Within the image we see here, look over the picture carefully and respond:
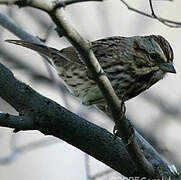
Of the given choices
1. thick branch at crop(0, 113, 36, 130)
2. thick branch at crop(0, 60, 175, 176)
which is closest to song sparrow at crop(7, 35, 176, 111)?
thick branch at crop(0, 60, 175, 176)

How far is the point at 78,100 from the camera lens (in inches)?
189

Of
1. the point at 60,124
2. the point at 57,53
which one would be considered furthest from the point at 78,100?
the point at 60,124

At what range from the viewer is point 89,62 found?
8.34 ft

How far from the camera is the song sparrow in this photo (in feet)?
13.5

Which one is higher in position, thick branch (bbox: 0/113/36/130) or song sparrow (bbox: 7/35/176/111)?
thick branch (bbox: 0/113/36/130)

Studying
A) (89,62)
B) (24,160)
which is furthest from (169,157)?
(24,160)

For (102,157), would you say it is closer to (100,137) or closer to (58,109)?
(100,137)

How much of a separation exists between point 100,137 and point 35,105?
0.43 m

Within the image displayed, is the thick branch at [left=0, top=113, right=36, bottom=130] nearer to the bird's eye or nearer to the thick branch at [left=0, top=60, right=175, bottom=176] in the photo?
the thick branch at [left=0, top=60, right=175, bottom=176]

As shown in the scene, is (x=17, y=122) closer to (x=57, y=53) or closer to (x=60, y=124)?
(x=60, y=124)

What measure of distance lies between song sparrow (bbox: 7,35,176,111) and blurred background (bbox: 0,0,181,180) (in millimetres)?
187

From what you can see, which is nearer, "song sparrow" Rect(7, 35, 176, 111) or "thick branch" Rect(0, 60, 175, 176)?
"thick branch" Rect(0, 60, 175, 176)

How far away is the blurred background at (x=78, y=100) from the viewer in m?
4.78

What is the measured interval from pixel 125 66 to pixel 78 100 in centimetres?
66
